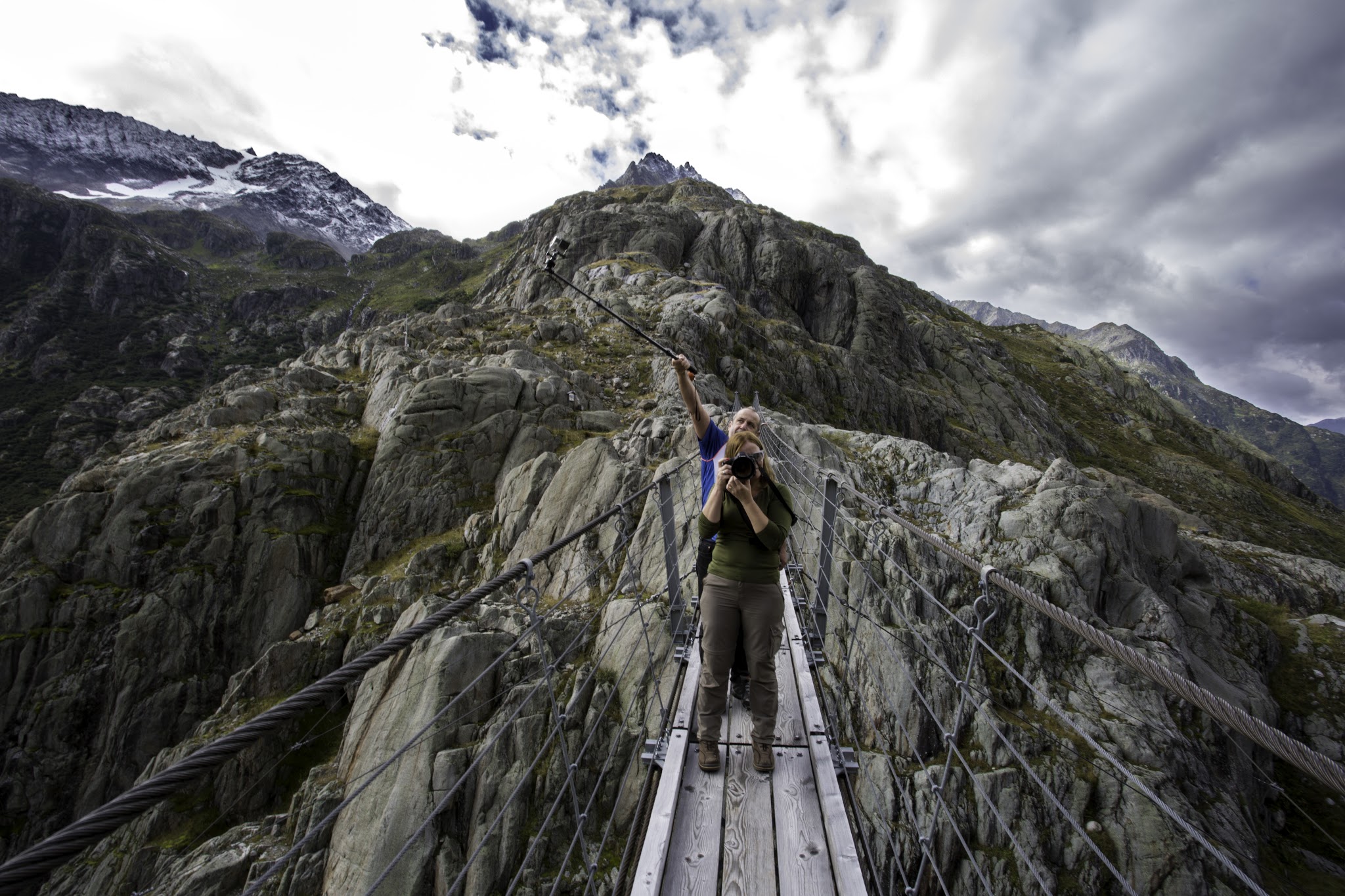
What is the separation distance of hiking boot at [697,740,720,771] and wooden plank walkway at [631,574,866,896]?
7cm

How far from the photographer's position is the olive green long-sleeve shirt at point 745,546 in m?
4.76

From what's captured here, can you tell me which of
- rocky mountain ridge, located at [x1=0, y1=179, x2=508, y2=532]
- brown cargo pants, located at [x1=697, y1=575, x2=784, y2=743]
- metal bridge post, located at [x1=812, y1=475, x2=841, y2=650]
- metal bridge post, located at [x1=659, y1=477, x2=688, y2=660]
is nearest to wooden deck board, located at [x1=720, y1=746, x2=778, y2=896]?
brown cargo pants, located at [x1=697, y1=575, x2=784, y2=743]

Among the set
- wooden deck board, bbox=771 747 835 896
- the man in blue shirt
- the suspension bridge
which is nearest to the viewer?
wooden deck board, bbox=771 747 835 896

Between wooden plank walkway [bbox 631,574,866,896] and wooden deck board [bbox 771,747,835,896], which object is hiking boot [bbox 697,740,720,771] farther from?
wooden deck board [bbox 771,747,835,896]

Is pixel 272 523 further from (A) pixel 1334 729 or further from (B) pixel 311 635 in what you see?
(A) pixel 1334 729

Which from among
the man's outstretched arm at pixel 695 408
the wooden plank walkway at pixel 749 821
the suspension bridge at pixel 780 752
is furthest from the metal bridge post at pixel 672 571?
the wooden plank walkway at pixel 749 821

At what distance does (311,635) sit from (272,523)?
21.0 feet

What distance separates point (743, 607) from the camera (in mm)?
4824

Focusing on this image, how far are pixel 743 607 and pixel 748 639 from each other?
330 mm

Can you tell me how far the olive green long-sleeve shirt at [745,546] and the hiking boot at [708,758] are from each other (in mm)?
1546

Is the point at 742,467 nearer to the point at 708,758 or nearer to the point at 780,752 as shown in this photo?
the point at 708,758

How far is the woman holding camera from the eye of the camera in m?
4.77

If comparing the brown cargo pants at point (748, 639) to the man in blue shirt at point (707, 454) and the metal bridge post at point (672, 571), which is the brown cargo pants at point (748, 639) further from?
the metal bridge post at point (672, 571)

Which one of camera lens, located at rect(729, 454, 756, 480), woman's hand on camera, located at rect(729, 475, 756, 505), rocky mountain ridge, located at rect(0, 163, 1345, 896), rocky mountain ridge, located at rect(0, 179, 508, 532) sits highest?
rocky mountain ridge, located at rect(0, 179, 508, 532)
